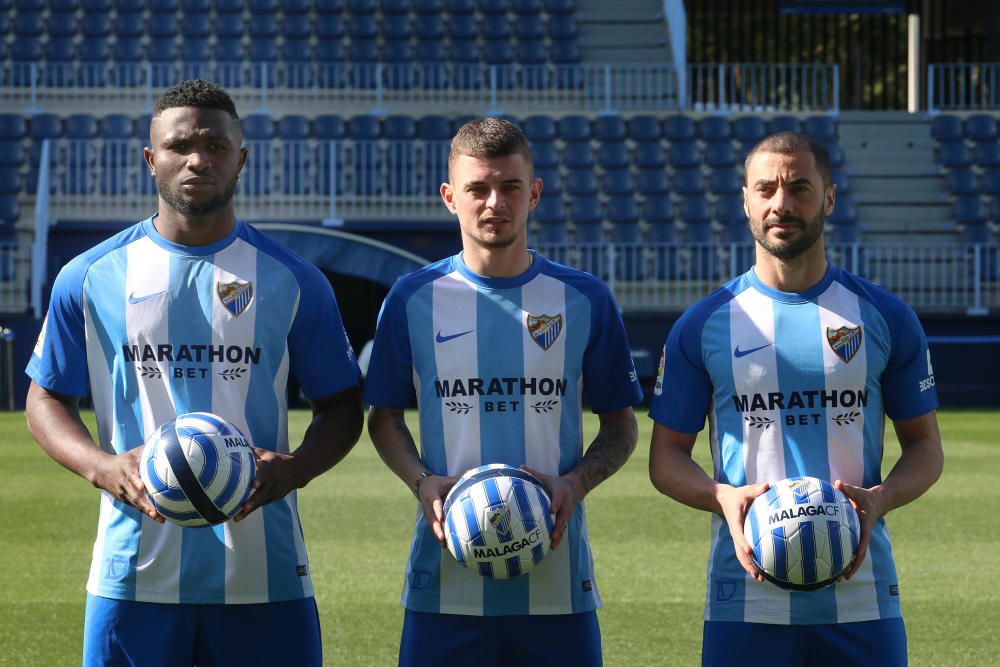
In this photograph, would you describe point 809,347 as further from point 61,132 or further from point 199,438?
point 61,132

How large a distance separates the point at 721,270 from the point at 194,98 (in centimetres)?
1514

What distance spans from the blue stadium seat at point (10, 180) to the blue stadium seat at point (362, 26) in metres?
5.92

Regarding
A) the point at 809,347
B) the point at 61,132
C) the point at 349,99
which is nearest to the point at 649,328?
the point at 349,99

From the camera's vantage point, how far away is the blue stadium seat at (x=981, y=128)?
822 inches

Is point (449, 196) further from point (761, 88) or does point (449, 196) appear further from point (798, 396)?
point (761, 88)

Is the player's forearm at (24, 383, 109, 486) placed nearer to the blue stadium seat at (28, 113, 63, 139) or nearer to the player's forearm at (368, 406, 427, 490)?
the player's forearm at (368, 406, 427, 490)

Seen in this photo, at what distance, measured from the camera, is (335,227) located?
57.9 ft

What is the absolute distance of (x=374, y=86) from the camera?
840 inches

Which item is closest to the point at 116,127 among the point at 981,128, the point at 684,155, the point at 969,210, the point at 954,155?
the point at 684,155

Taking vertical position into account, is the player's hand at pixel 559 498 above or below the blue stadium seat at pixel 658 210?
below

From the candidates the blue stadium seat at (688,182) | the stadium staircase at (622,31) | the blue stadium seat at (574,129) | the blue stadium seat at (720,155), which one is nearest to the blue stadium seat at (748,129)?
the blue stadium seat at (720,155)

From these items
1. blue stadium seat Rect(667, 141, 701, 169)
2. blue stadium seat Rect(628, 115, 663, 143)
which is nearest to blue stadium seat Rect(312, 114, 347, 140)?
blue stadium seat Rect(628, 115, 663, 143)

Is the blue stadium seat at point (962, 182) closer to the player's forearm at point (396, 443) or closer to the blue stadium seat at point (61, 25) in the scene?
the blue stadium seat at point (61, 25)

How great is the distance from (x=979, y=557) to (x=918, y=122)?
15.6 meters
